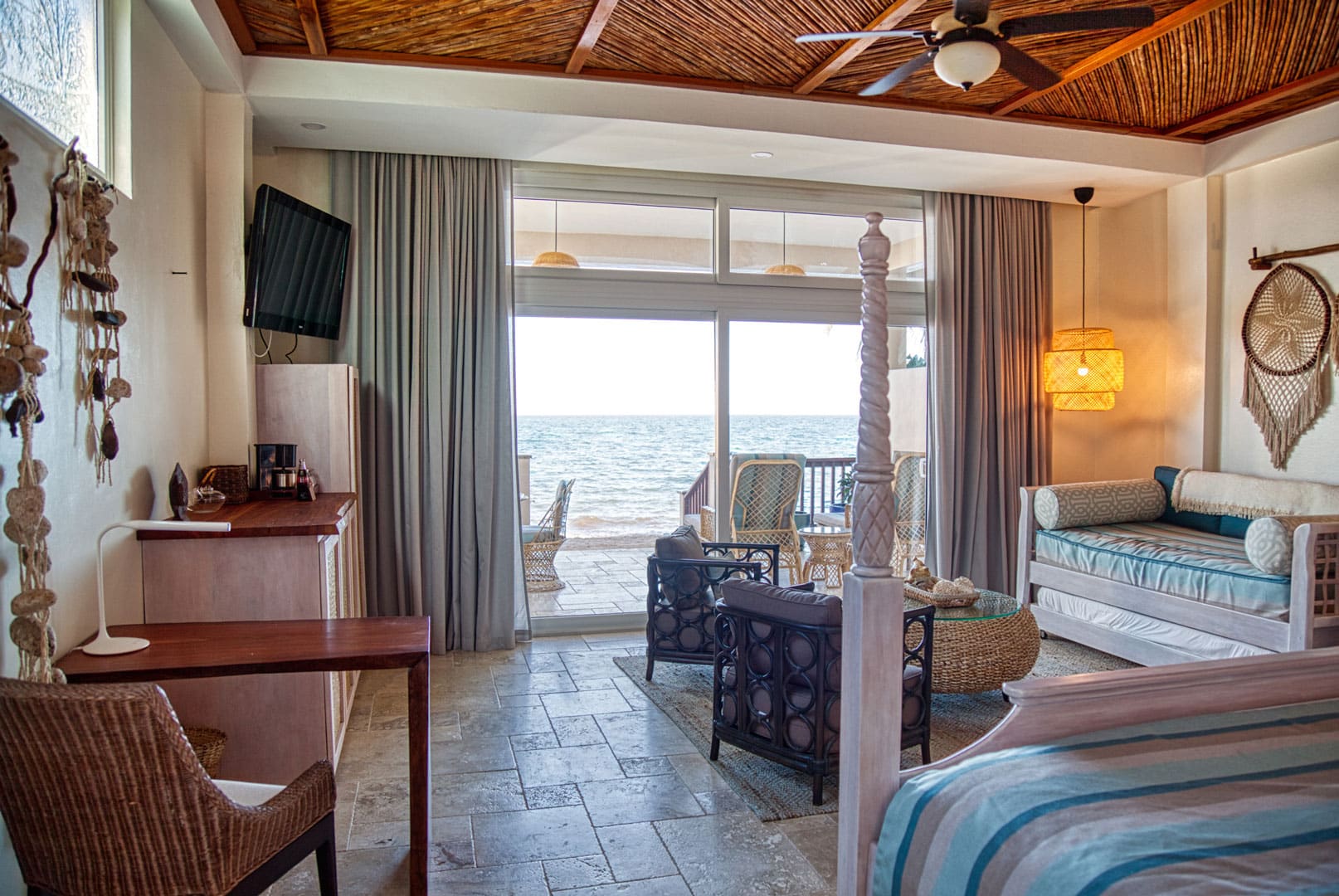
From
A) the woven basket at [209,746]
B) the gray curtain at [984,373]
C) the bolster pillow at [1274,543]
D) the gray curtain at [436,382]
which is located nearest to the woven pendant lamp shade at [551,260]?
the gray curtain at [436,382]

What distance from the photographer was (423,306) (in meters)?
5.02

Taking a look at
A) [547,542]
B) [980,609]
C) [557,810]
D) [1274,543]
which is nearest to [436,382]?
[547,542]

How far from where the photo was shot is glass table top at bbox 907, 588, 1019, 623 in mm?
3875

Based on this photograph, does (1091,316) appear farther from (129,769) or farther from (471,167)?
(129,769)

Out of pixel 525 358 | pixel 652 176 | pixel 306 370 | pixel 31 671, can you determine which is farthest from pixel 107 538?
pixel 652 176

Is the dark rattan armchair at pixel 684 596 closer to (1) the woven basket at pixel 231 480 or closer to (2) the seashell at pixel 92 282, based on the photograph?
(1) the woven basket at pixel 231 480

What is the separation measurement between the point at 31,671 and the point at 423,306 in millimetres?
3166

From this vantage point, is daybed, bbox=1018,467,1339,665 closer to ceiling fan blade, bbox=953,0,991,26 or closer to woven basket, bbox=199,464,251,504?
ceiling fan blade, bbox=953,0,991,26

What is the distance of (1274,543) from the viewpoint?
13.1 feet

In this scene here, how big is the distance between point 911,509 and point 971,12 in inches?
142

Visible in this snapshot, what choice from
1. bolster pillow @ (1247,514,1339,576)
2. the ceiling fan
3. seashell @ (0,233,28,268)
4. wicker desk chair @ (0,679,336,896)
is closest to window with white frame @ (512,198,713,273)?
the ceiling fan

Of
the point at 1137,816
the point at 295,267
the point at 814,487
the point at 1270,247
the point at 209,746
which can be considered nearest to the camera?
the point at 1137,816

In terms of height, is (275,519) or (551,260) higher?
(551,260)

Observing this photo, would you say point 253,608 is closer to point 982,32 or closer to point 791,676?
point 791,676
